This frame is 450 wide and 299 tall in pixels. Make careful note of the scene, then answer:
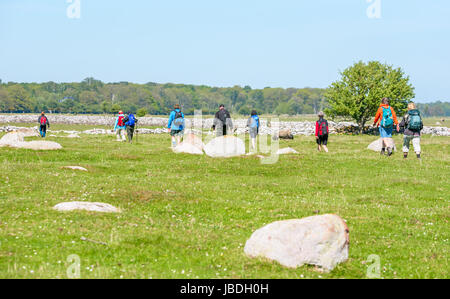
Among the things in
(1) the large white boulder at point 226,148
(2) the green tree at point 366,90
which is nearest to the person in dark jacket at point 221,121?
(1) the large white boulder at point 226,148

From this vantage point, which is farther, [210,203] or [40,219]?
[210,203]

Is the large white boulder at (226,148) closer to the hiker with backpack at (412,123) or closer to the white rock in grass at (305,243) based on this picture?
the hiker with backpack at (412,123)

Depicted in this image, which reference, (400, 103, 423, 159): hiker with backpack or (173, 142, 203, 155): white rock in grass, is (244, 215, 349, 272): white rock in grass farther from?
(173, 142, 203, 155): white rock in grass

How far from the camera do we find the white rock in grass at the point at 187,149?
33.0m

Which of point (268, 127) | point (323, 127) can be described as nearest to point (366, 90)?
point (268, 127)

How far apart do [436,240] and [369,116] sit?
63.5m

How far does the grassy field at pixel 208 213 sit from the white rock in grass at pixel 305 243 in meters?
0.24

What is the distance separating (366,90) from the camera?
7350cm

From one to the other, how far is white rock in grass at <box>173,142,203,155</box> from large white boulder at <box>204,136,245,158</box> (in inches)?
52.8

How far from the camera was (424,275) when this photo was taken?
10.3 metres
